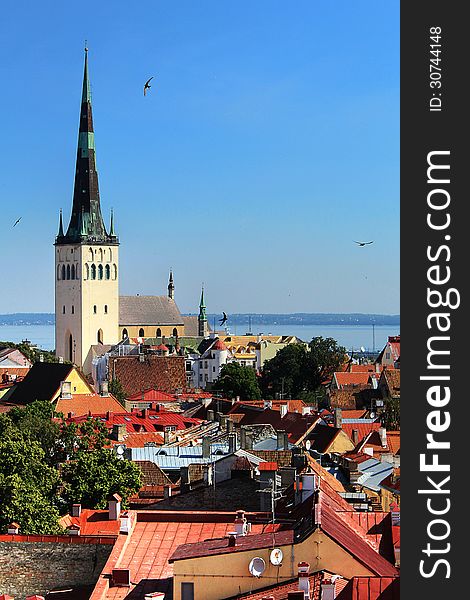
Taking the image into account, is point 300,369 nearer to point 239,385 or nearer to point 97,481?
point 239,385

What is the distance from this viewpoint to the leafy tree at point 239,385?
74.1 meters

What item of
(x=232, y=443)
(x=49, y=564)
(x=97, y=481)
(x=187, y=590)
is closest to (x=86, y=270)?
(x=232, y=443)

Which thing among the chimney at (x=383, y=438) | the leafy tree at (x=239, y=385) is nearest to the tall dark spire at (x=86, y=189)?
the leafy tree at (x=239, y=385)

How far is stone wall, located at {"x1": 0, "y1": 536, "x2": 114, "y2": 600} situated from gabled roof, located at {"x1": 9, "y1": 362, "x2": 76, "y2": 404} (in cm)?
4202

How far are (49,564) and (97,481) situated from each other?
9506 millimetres

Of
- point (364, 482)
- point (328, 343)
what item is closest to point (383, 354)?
point (328, 343)

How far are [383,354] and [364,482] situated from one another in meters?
56.4

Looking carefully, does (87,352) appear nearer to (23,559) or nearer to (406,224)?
(23,559)

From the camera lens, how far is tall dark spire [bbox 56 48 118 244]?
124 metres

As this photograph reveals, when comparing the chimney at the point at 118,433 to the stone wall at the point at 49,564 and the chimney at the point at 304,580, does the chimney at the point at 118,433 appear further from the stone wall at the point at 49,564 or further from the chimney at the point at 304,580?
the chimney at the point at 304,580

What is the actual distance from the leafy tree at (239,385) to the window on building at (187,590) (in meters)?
58.7

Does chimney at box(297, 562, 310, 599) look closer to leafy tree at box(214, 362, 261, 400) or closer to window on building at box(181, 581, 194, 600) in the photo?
window on building at box(181, 581, 194, 600)

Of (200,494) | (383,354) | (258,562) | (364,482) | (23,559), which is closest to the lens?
(258,562)

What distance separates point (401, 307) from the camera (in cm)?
998
